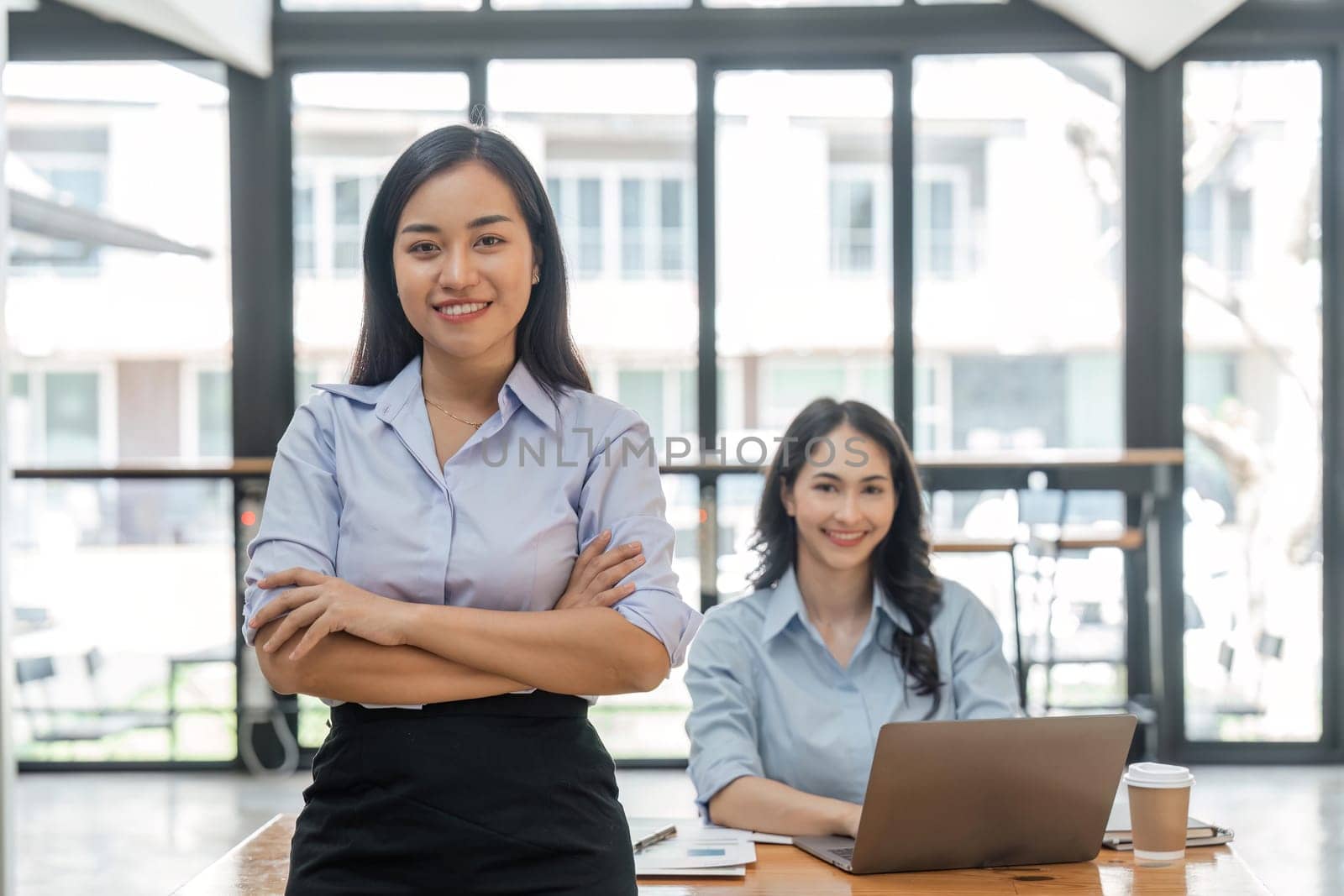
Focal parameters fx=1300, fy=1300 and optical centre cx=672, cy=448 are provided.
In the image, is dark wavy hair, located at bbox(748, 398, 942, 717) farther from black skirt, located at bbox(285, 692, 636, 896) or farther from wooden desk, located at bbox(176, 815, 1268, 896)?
black skirt, located at bbox(285, 692, 636, 896)

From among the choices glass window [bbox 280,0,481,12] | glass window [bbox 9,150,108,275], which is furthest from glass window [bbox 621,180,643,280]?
glass window [bbox 9,150,108,275]

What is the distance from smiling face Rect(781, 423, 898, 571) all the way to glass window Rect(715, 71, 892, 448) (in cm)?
230

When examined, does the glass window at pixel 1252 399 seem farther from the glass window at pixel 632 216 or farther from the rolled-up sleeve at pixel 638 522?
the rolled-up sleeve at pixel 638 522

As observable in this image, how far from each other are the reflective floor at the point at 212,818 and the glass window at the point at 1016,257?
4.28ft

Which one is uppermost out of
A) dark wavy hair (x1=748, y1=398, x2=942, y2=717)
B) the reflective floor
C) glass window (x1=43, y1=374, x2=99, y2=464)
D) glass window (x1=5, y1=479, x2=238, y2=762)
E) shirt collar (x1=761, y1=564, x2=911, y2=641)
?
glass window (x1=43, y1=374, x2=99, y2=464)

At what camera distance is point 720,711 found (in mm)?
2158

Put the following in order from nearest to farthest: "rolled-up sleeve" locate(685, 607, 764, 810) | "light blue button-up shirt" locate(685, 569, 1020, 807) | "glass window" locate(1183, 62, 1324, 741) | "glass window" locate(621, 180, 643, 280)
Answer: "rolled-up sleeve" locate(685, 607, 764, 810)
"light blue button-up shirt" locate(685, 569, 1020, 807)
"glass window" locate(1183, 62, 1324, 741)
"glass window" locate(621, 180, 643, 280)

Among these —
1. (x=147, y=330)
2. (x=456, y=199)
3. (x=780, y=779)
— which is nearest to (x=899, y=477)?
(x=780, y=779)

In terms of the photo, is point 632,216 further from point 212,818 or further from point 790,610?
point 790,610

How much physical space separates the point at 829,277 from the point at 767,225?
0.30 meters

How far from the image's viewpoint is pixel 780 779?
221 cm

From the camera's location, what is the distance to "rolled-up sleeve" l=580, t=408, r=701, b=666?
1.32m

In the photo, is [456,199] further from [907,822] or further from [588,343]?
[588,343]

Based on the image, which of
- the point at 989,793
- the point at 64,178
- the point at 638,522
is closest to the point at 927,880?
the point at 989,793
